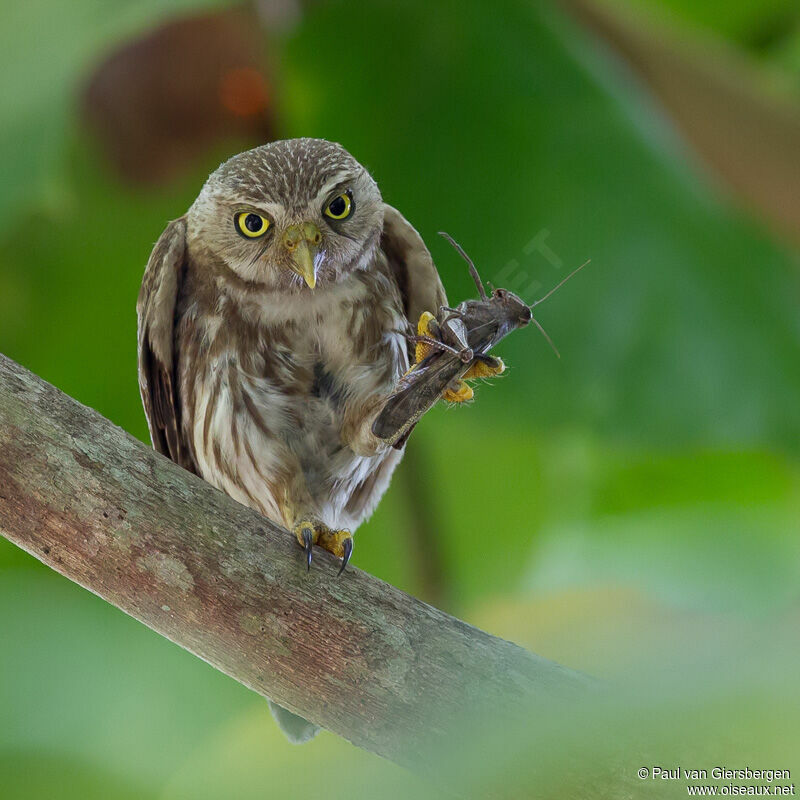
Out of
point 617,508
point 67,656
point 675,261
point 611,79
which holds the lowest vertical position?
point 67,656

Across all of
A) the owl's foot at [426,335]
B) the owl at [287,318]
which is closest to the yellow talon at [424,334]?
the owl's foot at [426,335]

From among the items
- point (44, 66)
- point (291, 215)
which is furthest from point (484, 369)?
point (44, 66)

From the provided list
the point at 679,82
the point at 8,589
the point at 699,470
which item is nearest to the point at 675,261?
the point at 679,82

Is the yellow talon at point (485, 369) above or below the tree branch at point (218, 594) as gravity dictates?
above

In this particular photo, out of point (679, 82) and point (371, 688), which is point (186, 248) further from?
point (679, 82)

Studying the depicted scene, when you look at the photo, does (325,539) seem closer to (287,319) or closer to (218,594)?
(218,594)

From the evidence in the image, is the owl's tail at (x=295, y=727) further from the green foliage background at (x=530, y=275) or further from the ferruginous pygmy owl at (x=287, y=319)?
the green foliage background at (x=530, y=275)

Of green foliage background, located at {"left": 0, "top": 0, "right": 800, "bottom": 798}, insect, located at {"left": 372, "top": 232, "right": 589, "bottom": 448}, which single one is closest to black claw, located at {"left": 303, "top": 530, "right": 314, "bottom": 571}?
insect, located at {"left": 372, "top": 232, "right": 589, "bottom": 448}
